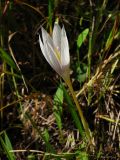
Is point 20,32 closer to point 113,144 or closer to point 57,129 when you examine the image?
point 57,129

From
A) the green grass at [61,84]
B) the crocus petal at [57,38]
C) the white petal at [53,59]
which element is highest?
the crocus petal at [57,38]

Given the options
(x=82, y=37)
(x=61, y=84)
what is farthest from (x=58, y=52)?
(x=82, y=37)

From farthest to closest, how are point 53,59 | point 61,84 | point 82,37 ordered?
point 82,37
point 61,84
point 53,59

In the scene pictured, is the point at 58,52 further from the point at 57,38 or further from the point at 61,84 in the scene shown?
the point at 61,84

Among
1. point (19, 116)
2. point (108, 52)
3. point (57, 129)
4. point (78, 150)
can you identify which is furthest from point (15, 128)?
point (108, 52)

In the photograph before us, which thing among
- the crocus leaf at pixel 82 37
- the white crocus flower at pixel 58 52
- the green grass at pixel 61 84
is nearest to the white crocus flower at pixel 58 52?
the white crocus flower at pixel 58 52

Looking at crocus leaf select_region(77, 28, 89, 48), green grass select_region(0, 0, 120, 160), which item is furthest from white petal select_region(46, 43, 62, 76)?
crocus leaf select_region(77, 28, 89, 48)

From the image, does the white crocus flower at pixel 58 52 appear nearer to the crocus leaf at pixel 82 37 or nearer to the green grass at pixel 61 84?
the green grass at pixel 61 84

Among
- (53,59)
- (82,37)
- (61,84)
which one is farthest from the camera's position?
(82,37)

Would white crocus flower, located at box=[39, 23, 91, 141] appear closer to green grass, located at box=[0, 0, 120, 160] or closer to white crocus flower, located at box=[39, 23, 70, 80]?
white crocus flower, located at box=[39, 23, 70, 80]
